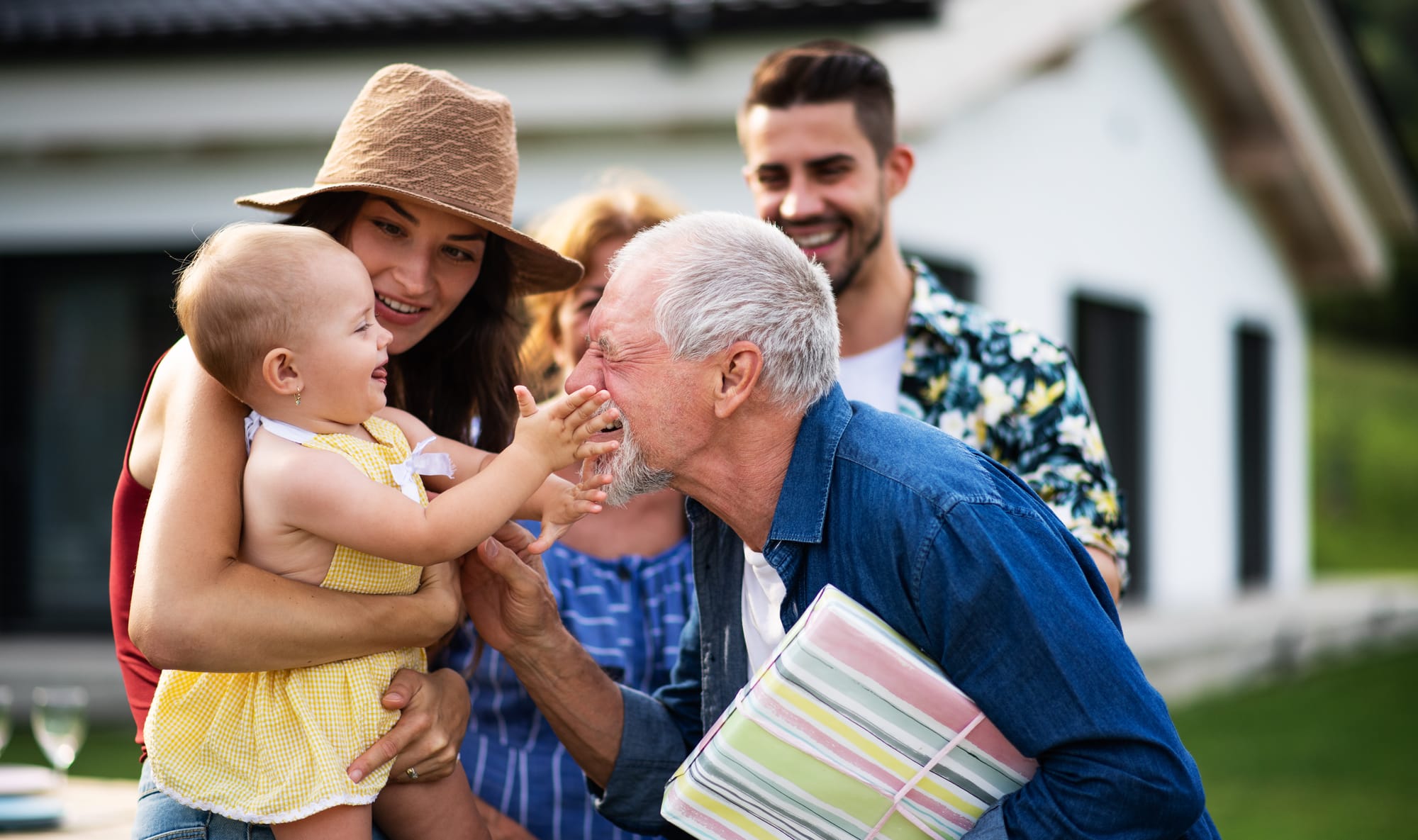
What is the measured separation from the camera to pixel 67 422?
865cm

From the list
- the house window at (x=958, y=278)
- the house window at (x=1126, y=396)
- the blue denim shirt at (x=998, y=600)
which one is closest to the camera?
the blue denim shirt at (x=998, y=600)

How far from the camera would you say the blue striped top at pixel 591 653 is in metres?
3.08

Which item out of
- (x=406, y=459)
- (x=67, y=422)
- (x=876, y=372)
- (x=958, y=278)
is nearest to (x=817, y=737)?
(x=406, y=459)

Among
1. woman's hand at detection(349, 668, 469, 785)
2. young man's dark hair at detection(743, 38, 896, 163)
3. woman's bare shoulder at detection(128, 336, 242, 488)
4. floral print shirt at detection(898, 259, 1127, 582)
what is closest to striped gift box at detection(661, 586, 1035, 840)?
woman's hand at detection(349, 668, 469, 785)

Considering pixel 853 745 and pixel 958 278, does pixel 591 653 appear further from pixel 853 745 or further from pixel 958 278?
pixel 958 278

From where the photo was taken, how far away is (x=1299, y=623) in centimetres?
1195

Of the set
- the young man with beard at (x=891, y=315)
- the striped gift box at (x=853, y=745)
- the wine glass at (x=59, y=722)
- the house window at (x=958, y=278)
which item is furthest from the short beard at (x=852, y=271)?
the house window at (x=958, y=278)

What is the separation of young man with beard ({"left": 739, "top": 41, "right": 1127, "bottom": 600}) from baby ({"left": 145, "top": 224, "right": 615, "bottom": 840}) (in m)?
1.28

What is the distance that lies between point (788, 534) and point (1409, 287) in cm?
3002

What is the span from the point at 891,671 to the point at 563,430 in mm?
676

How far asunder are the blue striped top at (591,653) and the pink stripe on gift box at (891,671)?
104 centimetres

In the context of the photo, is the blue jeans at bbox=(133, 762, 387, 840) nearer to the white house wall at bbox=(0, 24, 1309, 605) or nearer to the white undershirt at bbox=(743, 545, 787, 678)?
the white undershirt at bbox=(743, 545, 787, 678)

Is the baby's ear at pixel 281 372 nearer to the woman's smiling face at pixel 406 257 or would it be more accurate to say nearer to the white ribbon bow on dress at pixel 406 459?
the white ribbon bow on dress at pixel 406 459

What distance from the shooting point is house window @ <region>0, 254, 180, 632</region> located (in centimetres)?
851
